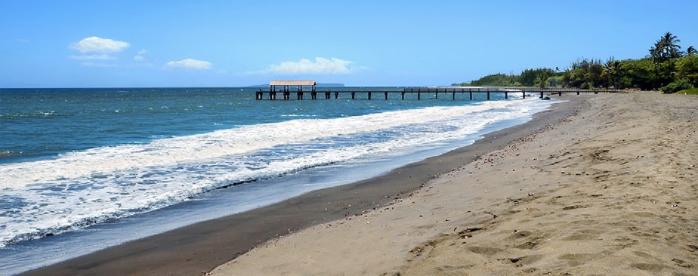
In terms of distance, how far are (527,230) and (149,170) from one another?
11.3 metres

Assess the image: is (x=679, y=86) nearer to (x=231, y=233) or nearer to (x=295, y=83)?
(x=295, y=83)

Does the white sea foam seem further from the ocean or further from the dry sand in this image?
the dry sand

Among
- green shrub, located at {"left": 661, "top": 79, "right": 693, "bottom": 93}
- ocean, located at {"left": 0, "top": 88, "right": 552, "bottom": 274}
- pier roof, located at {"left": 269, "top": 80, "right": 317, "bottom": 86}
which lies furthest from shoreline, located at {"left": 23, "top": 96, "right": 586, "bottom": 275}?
pier roof, located at {"left": 269, "top": 80, "right": 317, "bottom": 86}

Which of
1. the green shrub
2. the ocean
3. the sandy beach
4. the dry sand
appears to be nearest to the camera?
the dry sand

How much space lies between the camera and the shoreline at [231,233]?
22.3 feet

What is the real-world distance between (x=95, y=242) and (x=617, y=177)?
26.1 feet

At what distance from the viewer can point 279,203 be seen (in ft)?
34.4

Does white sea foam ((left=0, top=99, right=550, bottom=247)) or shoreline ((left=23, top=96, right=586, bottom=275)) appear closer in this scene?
shoreline ((left=23, top=96, right=586, bottom=275))

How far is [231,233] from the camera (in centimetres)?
830

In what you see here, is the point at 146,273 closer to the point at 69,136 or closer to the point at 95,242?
the point at 95,242

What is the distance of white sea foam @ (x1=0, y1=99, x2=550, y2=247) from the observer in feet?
32.0

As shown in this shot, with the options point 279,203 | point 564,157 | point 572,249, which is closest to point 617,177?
point 564,157

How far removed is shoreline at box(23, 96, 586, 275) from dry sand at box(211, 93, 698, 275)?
50cm

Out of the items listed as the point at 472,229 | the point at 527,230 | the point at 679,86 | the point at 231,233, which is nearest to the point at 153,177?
the point at 231,233
